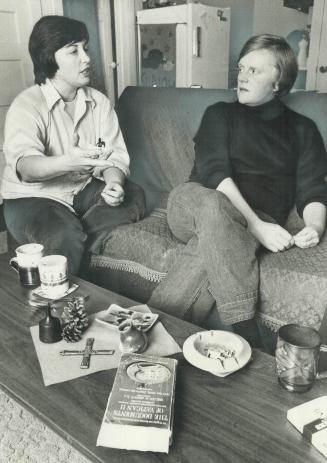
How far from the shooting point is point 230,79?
2727mm

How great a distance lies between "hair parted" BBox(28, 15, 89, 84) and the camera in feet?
5.03

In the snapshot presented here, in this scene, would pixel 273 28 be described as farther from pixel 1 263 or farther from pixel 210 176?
pixel 1 263

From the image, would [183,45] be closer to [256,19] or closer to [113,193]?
[256,19]

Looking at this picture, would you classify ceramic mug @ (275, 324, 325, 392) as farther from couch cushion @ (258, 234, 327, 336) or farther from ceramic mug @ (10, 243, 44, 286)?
ceramic mug @ (10, 243, 44, 286)

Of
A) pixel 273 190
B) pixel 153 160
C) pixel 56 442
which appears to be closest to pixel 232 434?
pixel 56 442

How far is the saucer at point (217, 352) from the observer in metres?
0.80

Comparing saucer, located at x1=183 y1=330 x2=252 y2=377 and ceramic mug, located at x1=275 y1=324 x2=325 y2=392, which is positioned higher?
ceramic mug, located at x1=275 y1=324 x2=325 y2=392

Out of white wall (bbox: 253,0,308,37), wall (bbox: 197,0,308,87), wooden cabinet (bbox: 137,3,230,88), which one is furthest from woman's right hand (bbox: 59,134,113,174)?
white wall (bbox: 253,0,308,37)

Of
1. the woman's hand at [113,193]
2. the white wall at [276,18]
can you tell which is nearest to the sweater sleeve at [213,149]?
the woman's hand at [113,193]

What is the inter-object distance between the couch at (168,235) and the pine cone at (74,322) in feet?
1.36

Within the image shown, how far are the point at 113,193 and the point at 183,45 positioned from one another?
1232 millimetres

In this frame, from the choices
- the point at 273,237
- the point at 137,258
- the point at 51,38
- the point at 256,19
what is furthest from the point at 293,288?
the point at 256,19

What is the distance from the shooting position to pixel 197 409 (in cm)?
72

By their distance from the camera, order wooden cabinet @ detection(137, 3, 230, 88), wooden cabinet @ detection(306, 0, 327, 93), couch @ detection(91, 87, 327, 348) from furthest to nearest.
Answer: wooden cabinet @ detection(306, 0, 327, 93) → wooden cabinet @ detection(137, 3, 230, 88) → couch @ detection(91, 87, 327, 348)
